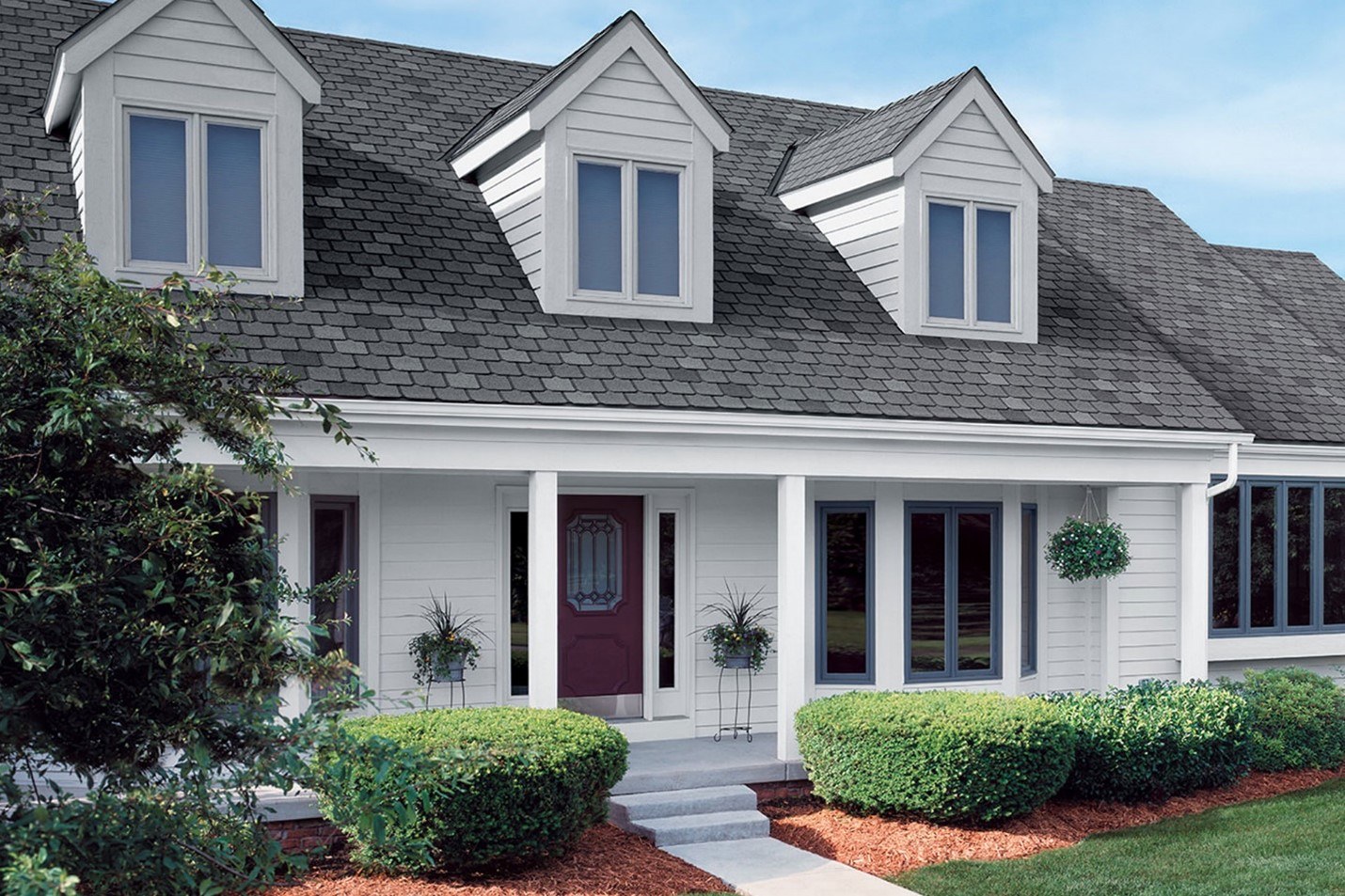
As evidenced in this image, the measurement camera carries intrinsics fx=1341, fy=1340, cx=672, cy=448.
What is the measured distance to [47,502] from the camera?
13.7 ft

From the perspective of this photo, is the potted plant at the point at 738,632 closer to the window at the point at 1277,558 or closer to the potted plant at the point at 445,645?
the potted plant at the point at 445,645

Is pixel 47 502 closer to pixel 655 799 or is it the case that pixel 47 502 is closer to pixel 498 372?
pixel 498 372

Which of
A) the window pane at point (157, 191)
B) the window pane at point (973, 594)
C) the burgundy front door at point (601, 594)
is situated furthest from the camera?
the window pane at point (973, 594)

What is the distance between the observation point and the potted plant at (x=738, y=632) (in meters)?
12.2

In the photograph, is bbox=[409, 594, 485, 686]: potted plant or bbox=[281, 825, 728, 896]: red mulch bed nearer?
bbox=[281, 825, 728, 896]: red mulch bed

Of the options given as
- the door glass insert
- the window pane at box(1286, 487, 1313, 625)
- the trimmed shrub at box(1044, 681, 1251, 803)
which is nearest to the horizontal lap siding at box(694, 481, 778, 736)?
the door glass insert

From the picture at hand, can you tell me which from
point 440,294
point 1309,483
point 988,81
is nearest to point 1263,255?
point 1309,483

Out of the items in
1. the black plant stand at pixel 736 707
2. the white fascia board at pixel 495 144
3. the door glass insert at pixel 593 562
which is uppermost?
the white fascia board at pixel 495 144

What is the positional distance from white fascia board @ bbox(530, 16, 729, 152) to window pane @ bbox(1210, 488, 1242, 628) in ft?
23.0

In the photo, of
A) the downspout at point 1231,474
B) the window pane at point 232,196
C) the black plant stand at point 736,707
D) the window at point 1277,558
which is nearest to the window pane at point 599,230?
the window pane at point 232,196

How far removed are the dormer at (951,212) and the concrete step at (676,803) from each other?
4855 millimetres

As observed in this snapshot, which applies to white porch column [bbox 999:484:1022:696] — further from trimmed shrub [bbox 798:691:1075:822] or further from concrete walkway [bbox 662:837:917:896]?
concrete walkway [bbox 662:837:917:896]

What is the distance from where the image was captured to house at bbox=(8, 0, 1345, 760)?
10.3 meters

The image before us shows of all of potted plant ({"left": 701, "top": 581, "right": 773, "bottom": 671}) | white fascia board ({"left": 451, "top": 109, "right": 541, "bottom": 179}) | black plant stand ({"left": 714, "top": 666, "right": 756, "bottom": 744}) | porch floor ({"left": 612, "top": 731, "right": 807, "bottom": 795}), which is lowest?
porch floor ({"left": 612, "top": 731, "right": 807, "bottom": 795})
